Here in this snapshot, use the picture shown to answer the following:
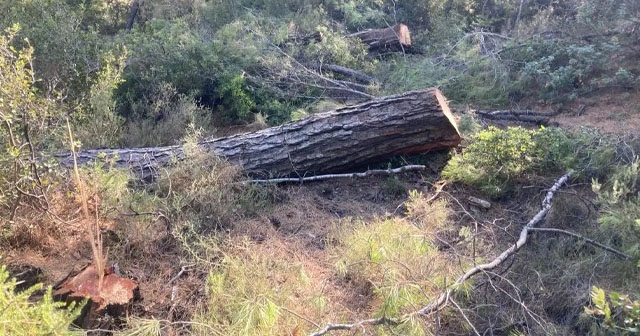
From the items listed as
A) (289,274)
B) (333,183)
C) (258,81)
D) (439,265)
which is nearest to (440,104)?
(333,183)

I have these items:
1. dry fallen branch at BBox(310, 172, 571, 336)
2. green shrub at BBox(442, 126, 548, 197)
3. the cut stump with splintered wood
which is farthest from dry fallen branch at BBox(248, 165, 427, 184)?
the cut stump with splintered wood

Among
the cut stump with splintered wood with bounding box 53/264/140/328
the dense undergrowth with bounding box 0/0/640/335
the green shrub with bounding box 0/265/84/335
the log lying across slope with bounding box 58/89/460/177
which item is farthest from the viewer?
the log lying across slope with bounding box 58/89/460/177

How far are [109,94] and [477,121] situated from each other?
3978 millimetres

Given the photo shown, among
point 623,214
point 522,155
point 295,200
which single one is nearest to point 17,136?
point 295,200

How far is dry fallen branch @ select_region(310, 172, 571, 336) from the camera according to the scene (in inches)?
108

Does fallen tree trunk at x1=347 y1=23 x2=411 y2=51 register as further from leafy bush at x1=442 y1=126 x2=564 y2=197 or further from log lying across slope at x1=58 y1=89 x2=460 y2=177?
leafy bush at x1=442 y1=126 x2=564 y2=197

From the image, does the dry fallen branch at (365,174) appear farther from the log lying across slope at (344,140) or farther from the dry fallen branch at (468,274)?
the dry fallen branch at (468,274)

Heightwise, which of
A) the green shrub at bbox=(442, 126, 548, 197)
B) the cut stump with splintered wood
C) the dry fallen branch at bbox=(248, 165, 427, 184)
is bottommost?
the dry fallen branch at bbox=(248, 165, 427, 184)

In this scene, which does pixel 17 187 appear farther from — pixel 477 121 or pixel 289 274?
pixel 477 121

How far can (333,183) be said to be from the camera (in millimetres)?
5219

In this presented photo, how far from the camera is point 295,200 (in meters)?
4.84

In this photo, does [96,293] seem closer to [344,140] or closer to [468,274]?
[468,274]

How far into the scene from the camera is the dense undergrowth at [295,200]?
10.2ft

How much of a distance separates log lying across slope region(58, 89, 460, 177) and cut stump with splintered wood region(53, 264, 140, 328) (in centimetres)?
189
